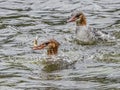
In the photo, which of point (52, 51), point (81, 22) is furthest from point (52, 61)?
point (81, 22)

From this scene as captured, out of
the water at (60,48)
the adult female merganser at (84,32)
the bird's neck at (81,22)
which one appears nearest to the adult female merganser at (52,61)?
the water at (60,48)

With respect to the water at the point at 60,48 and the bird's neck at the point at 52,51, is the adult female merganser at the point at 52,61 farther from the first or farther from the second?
the water at the point at 60,48

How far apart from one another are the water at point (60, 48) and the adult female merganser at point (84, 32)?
24 centimetres

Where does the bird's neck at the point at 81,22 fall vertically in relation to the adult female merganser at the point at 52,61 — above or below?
above

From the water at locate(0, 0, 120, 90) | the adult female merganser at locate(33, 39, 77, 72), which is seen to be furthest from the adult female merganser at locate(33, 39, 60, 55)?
the water at locate(0, 0, 120, 90)

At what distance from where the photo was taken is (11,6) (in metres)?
17.9

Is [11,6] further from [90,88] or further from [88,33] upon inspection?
[90,88]

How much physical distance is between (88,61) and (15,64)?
1.60 meters

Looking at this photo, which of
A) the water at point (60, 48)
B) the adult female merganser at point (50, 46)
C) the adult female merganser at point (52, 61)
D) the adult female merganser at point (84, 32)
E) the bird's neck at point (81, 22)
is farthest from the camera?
the bird's neck at point (81, 22)

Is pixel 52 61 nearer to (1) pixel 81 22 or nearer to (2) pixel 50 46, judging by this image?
(2) pixel 50 46

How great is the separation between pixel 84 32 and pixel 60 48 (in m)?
1.67

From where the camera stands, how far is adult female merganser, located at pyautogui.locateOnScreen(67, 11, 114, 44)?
15.1 m

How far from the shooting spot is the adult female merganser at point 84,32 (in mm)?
15070

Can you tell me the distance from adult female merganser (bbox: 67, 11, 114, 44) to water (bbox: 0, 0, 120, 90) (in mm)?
240
